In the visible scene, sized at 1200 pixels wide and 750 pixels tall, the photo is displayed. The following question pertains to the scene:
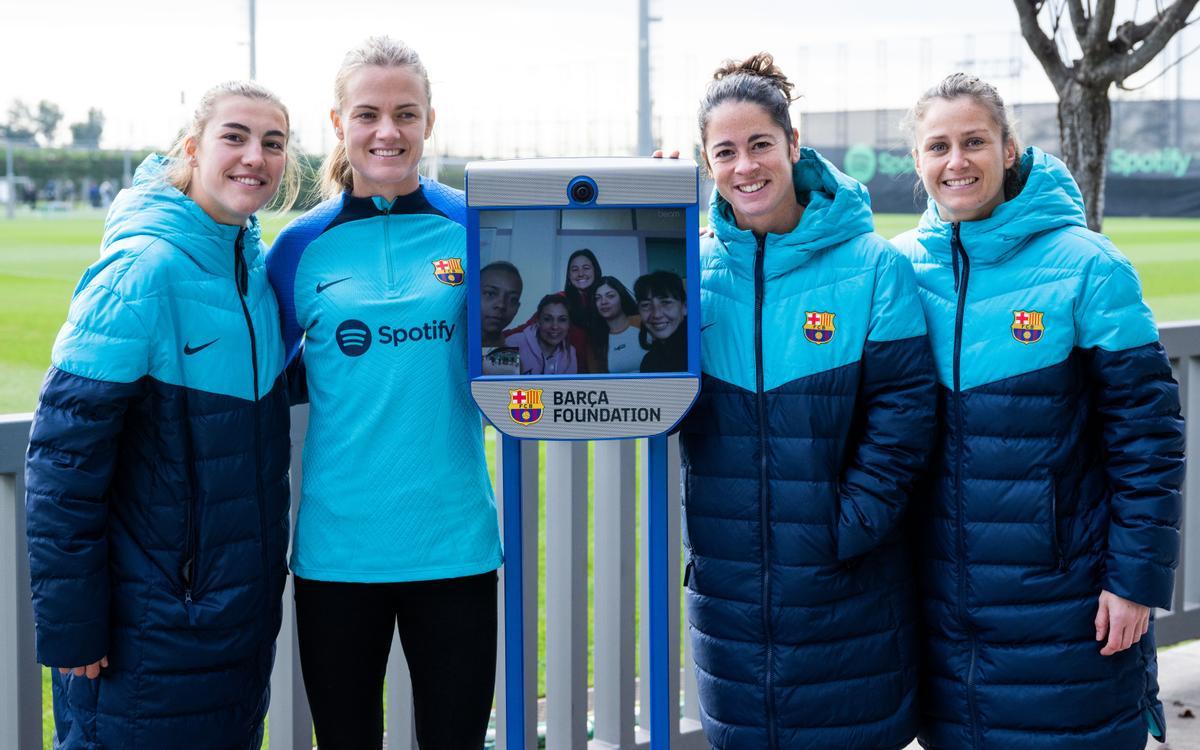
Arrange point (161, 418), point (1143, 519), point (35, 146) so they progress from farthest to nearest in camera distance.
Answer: point (35, 146) → point (1143, 519) → point (161, 418)

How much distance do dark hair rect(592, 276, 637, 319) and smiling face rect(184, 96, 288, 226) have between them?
2.25 ft

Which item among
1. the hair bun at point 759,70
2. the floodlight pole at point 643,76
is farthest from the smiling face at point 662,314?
the floodlight pole at point 643,76

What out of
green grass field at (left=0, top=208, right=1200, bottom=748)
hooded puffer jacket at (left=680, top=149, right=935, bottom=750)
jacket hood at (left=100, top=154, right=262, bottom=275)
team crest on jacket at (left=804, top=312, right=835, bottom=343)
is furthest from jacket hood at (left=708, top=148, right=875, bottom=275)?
green grass field at (left=0, top=208, right=1200, bottom=748)

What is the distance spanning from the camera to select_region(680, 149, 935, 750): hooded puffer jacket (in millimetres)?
2656

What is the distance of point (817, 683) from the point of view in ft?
8.88

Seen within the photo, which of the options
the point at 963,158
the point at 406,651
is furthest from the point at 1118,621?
the point at 406,651

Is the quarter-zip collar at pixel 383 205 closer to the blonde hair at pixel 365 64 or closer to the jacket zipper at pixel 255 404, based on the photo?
the blonde hair at pixel 365 64

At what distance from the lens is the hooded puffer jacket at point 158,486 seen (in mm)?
2424

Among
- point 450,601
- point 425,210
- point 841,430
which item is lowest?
point 450,601

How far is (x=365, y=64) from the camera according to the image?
2709 millimetres

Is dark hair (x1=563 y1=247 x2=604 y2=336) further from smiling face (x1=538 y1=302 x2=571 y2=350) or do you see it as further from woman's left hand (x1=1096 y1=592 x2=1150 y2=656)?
woman's left hand (x1=1096 y1=592 x2=1150 y2=656)

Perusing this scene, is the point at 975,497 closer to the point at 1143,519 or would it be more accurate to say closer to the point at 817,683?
the point at 1143,519

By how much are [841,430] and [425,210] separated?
963 millimetres

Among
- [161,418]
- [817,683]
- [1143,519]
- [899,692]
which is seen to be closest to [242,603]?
[161,418]
